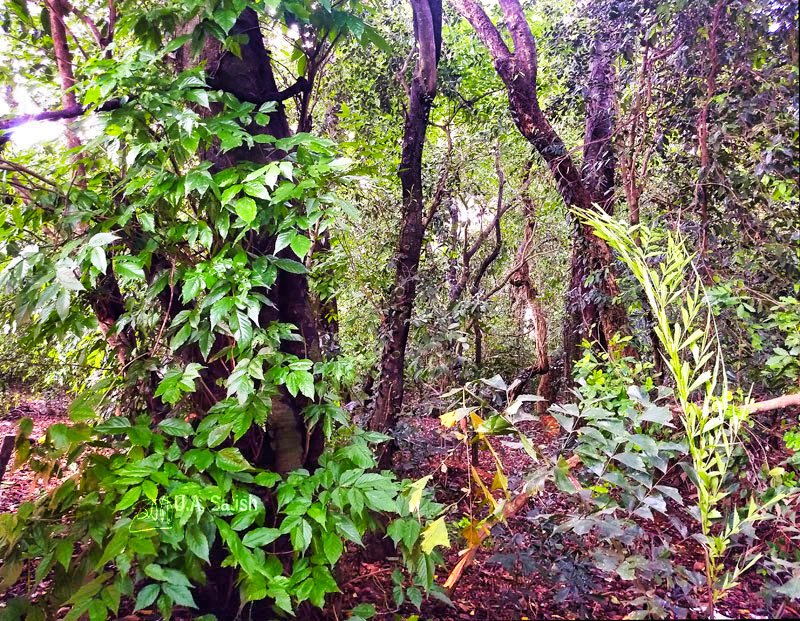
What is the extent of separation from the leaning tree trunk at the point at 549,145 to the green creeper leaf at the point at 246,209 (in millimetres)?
2624

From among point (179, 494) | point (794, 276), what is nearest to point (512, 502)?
point (179, 494)

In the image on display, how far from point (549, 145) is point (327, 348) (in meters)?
2.29

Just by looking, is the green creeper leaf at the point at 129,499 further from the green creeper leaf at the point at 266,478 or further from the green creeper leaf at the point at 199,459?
the green creeper leaf at the point at 266,478

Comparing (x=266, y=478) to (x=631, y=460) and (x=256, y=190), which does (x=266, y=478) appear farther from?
(x=631, y=460)

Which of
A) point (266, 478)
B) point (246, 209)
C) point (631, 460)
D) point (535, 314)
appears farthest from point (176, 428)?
point (535, 314)

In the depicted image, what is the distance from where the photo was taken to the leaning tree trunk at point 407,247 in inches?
104

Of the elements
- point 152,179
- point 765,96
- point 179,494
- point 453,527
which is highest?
point 765,96

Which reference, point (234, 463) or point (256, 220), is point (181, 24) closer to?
point (256, 220)

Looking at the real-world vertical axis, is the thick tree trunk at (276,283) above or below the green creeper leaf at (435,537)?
above

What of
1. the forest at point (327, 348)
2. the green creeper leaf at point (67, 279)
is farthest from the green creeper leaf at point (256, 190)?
the green creeper leaf at point (67, 279)

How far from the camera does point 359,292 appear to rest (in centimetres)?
302

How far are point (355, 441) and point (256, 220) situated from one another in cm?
77

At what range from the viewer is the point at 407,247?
2.69 metres

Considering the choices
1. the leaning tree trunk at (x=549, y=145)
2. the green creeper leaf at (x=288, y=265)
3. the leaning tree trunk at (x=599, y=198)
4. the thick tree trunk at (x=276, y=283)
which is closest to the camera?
the green creeper leaf at (x=288, y=265)
